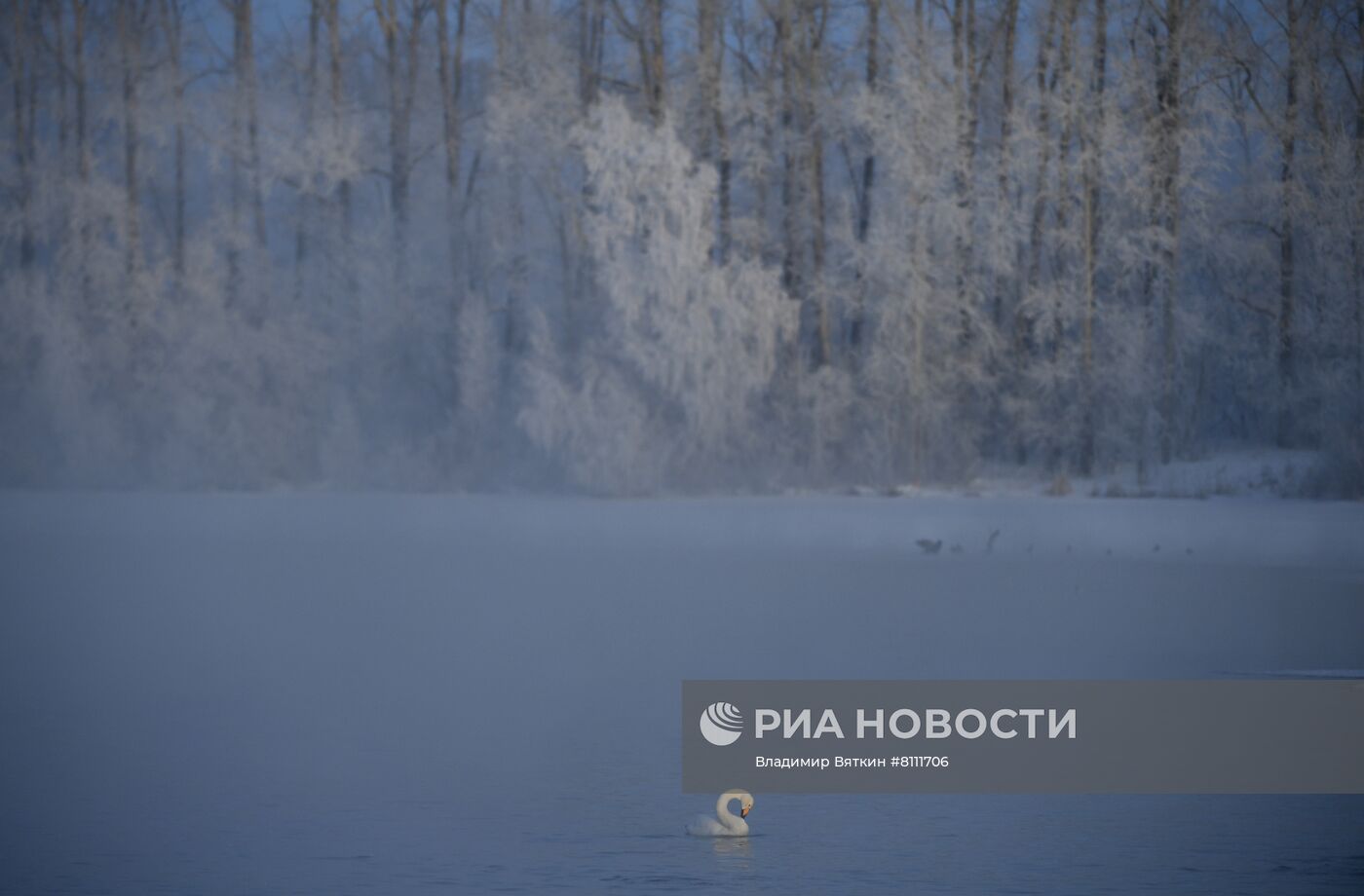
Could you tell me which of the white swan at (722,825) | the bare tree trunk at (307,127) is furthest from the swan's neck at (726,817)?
the bare tree trunk at (307,127)

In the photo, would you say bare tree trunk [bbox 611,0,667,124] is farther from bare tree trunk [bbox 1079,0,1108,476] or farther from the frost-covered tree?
bare tree trunk [bbox 1079,0,1108,476]

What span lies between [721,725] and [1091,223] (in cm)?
1888

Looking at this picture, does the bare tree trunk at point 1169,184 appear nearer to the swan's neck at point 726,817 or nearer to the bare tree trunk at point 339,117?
the bare tree trunk at point 339,117

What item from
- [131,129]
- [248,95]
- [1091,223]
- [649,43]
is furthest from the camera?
[131,129]

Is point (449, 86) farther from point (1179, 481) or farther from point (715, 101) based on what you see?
point (1179, 481)

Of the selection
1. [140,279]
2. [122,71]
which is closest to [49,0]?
[122,71]

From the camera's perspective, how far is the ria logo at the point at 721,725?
20.7 feet

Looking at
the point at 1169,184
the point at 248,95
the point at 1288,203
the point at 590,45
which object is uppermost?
the point at 590,45

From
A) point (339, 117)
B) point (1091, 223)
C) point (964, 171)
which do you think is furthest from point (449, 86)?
point (1091, 223)

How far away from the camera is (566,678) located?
827cm

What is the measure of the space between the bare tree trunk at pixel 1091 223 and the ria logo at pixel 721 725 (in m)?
17.2

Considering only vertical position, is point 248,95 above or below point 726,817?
above

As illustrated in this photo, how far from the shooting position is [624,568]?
1287 centimetres

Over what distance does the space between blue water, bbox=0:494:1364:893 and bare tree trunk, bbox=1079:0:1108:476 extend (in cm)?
A: 604
